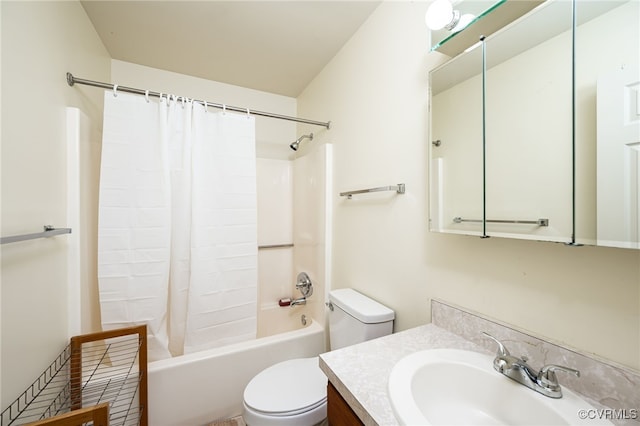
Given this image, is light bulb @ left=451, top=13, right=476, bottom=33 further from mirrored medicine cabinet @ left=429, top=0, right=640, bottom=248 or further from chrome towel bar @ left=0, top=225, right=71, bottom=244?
chrome towel bar @ left=0, top=225, right=71, bottom=244

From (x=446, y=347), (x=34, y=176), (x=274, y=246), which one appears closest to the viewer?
(x=446, y=347)

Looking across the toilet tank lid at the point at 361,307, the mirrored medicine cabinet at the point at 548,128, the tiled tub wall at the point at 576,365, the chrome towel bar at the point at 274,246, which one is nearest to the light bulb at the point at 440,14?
the mirrored medicine cabinet at the point at 548,128

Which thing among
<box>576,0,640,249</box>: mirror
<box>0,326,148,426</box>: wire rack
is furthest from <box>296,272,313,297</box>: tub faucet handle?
<box>576,0,640,249</box>: mirror

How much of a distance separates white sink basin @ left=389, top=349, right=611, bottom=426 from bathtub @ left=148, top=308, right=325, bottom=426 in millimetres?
1005

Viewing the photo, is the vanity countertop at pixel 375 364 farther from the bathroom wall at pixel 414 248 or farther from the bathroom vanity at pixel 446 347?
the bathroom wall at pixel 414 248

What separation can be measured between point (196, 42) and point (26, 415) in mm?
2035

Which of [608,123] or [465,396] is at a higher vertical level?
[608,123]

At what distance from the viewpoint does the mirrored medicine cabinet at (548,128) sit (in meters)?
0.56

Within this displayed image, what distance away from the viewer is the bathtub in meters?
1.25

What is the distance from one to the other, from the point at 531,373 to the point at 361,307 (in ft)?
2.28

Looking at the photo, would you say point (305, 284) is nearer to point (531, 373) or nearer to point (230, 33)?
point (531, 373)

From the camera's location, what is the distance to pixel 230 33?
1528 mm

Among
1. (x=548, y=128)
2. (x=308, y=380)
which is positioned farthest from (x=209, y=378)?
(x=548, y=128)

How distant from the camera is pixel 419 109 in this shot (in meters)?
1.09
